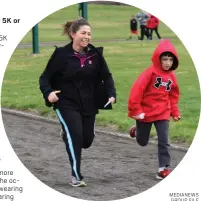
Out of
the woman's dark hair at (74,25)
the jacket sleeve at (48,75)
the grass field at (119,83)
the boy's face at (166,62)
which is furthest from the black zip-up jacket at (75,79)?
the grass field at (119,83)

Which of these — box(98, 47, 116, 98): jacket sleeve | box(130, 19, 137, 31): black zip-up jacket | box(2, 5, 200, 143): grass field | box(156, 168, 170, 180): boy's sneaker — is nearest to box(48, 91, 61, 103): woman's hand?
box(98, 47, 116, 98): jacket sleeve

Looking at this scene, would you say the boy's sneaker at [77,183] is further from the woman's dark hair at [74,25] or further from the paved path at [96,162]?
the woman's dark hair at [74,25]

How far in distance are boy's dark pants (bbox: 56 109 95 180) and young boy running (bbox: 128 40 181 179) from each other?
1.67 feet

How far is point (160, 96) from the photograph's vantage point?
8023 millimetres

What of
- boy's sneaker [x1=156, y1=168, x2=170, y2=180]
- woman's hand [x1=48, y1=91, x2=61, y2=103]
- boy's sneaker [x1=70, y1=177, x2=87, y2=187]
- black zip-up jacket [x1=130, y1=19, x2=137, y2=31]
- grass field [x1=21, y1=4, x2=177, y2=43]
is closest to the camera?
woman's hand [x1=48, y1=91, x2=61, y2=103]

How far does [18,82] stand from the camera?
1562 cm

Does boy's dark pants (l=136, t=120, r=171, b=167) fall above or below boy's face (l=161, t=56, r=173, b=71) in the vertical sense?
below

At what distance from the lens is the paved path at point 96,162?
7668mm

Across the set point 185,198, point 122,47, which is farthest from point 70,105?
point 122,47

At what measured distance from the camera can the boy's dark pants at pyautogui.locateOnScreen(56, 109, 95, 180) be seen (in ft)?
24.9

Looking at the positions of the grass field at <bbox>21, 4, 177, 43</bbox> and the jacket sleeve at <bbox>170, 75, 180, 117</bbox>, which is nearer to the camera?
the jacket sleeve at <bbox>170, 75, 180, 117</bbox>

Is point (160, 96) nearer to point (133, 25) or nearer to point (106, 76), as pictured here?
point (106, 76)

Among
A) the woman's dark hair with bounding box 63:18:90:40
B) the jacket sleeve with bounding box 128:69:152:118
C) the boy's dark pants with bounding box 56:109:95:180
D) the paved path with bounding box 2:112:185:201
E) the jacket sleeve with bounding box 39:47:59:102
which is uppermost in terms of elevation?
the woman's dark hair with bounding box 63:18:90:40

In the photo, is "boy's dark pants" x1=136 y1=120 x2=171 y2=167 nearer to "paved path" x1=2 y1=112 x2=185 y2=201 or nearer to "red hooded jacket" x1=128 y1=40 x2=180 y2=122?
"red hooded jacket" x1=128 y1=40 x2=180 y2=122
